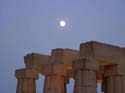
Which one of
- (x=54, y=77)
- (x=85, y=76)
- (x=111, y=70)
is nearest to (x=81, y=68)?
(x=85, y=76)

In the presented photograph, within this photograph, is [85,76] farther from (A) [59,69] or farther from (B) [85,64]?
(A) [59,69]

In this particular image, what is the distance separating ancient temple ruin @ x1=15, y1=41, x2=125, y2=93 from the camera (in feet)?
59.7

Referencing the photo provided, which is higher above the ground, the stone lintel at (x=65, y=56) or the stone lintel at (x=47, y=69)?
the stone lintel at (x=65, y=56)

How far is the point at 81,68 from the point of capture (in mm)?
18125

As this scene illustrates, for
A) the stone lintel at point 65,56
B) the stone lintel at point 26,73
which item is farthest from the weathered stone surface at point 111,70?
the stone lintel at point 26,73

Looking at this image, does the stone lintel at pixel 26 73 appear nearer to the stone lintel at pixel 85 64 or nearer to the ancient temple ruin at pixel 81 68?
the ancient temple ruin at pixel 81 68

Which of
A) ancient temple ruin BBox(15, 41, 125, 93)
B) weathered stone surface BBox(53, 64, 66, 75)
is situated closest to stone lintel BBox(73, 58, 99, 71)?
ancient temple ruin BBox(15, 41, 125, 93)

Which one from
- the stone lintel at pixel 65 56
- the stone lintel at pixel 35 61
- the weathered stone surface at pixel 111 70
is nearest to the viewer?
the weathered stone surface at pixel 111 70

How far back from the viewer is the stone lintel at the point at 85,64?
1808cm

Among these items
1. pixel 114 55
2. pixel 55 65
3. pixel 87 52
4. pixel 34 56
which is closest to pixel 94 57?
pixel 87 52

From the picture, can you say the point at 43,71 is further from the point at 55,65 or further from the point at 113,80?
the point at 113,80

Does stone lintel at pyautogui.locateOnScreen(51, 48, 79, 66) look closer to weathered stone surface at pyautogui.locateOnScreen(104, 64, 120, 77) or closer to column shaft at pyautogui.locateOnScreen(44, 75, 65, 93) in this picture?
column shaft at pyautogui.locateOnScreen(44, 75, 65, 93)

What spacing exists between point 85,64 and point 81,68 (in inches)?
11.7

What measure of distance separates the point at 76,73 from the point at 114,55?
10.7ft
